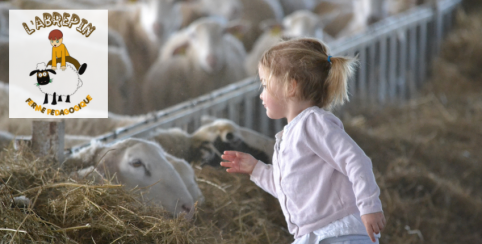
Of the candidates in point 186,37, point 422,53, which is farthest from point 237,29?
point 422,53

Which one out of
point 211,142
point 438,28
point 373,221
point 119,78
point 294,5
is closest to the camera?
point 373,221

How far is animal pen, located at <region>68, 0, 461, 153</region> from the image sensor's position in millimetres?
2367

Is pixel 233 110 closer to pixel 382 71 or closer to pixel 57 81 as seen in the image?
pixel 57 81

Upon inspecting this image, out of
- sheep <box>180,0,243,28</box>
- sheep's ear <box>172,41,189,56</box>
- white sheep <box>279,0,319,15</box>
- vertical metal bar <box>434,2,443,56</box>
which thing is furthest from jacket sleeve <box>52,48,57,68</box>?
white sheep <box>279,0,319,15</box>

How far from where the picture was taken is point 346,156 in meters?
1.31

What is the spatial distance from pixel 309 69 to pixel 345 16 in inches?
222

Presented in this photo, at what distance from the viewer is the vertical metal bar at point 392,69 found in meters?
4.95

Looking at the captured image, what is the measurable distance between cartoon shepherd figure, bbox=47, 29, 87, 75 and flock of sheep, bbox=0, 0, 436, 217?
35 cm

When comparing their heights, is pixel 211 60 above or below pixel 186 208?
above

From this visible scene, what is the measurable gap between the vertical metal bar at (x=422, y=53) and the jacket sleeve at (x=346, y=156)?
466cm

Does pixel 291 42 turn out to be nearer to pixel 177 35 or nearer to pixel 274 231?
pixel 274 231

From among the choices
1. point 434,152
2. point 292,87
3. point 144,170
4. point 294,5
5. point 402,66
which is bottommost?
point 434,152

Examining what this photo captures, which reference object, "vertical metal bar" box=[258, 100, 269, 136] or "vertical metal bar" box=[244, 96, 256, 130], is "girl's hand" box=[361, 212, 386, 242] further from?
"vertical metal bar" box=[258, 100, 269, 136]

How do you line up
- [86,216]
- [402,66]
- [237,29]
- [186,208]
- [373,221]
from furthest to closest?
[237,29] < [402,66] < [186,208] < [86,216] < [373,221]
